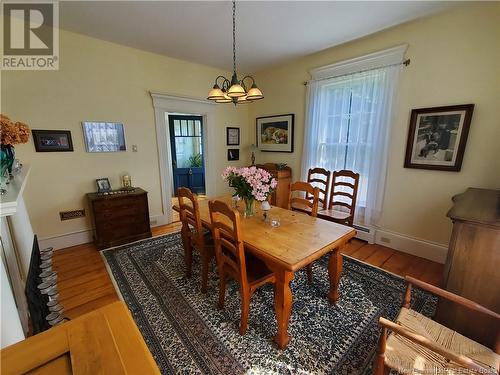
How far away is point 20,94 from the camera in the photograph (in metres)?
2.43

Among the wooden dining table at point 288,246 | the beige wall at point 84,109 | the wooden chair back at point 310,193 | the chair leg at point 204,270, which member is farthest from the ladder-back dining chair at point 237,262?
the beige wall at point 84,109

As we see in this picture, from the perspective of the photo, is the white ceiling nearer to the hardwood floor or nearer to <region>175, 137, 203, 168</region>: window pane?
<region>175, 137, 203, 168</region>: window pane

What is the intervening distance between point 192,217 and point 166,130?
238 centimetres

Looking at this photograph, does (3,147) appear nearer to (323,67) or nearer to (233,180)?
(233,180)

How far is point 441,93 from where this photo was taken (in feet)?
7.64

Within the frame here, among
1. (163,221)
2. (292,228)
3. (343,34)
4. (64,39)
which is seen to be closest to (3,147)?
(292,228)

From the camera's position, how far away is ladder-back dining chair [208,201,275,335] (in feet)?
4.61

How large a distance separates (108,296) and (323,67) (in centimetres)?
386

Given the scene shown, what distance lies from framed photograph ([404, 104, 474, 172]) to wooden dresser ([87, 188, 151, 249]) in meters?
3.53

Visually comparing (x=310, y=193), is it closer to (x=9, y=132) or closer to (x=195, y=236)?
(x=195, y=236)

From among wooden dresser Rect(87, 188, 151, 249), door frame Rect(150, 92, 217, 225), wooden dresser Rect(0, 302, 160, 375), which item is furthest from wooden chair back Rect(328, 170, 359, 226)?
wooden dresser Rect(87, 188, 151, 249)

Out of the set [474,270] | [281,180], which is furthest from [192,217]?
[281,180]

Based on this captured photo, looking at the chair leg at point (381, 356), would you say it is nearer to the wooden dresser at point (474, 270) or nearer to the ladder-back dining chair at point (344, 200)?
the wooden dresser at point (474, 270)

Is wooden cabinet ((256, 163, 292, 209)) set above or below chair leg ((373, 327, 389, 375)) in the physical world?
above
